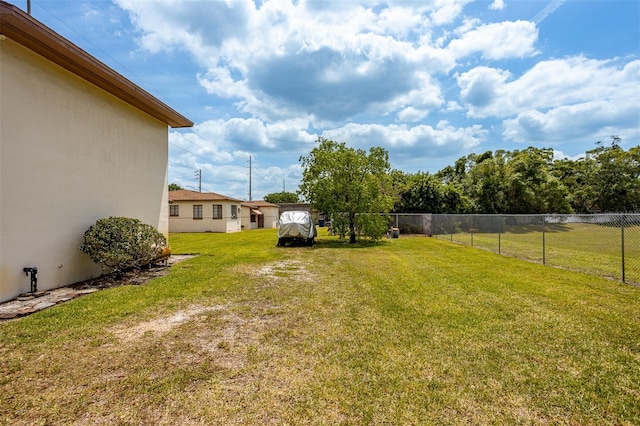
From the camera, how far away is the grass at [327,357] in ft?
8.24

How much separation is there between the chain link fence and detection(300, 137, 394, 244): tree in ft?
16.6

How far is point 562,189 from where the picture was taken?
26812 mm

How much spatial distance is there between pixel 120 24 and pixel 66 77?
146 inches

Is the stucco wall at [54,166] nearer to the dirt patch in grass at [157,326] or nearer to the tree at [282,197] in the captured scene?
the dirt patch in grass at [157,326]

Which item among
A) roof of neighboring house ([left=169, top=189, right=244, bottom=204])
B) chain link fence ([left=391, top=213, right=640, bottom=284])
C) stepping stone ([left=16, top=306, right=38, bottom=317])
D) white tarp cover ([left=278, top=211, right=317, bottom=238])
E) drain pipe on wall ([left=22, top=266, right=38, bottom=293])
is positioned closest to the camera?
stepping stone ([left=16, top=306, right=38, bottom=317])

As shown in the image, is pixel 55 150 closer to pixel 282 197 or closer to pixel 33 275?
pixel 33 275

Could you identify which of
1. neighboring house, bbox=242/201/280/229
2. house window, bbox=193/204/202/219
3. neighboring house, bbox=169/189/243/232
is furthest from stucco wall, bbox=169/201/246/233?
neighboring house, bbox=242/201/280/229

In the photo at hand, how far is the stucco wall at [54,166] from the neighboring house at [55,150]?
0.02 meters

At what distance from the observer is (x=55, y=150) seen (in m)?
6.27

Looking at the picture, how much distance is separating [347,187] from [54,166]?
477 inches

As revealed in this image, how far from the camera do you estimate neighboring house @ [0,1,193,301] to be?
5367 millimetres

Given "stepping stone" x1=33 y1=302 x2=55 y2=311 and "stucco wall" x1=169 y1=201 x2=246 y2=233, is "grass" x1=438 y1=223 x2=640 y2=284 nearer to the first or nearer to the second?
"stepping stone" x1=33 y1=302 x2=55 y2=311

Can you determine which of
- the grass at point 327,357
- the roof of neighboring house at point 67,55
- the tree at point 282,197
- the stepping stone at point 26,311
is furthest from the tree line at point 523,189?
the tree at point 282,197

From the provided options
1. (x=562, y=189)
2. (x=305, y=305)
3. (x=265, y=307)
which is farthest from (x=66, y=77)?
(x=562, y=189)
